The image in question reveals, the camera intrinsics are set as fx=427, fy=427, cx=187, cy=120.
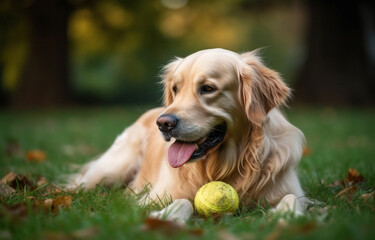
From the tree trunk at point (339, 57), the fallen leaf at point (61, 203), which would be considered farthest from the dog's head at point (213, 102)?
the tree trunk at point (339, 57)

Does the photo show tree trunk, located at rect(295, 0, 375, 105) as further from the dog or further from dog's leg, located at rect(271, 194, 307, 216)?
dog's leg, located at rect(271, 194, 307, 216)

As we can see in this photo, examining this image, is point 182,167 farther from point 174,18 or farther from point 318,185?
point 174,18

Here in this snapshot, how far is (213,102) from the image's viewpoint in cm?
313

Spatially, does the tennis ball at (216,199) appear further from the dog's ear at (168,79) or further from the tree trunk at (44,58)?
the tree trunk at (44,58)

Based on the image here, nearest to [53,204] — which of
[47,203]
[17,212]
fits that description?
[47,203]

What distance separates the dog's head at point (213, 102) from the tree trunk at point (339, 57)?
38.2 feet

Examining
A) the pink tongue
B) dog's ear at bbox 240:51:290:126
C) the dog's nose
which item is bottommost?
the pink tongue

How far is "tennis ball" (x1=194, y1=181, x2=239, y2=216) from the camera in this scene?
2887 millimetres

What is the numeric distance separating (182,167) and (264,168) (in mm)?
632

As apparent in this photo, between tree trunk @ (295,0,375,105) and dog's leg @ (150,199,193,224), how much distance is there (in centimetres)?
1232

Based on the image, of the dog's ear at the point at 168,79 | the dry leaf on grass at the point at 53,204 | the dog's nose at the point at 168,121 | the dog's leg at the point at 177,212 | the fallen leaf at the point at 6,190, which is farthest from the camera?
the dog's ear at the point at 168,79

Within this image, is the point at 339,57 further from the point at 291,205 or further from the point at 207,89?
the point at 291,205

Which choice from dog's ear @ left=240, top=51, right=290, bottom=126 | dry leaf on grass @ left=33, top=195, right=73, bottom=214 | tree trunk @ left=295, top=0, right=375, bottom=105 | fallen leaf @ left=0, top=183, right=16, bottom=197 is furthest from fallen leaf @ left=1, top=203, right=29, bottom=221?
tree trunk @ left=295, top=0, right=375, bottom=105

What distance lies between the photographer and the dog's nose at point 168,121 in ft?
9.75
